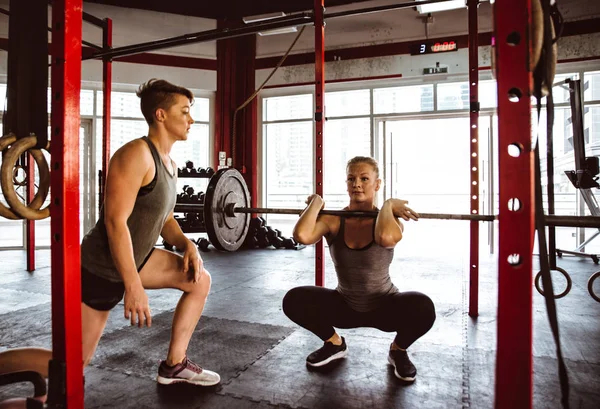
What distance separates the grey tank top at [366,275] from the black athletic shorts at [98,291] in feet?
3.08

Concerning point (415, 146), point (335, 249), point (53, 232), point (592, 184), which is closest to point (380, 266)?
point (335, 249)

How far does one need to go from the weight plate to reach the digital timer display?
440cm

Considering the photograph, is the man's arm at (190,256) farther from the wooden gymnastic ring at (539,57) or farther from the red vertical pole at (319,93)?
the wooden gymnastic ring at (539,57)

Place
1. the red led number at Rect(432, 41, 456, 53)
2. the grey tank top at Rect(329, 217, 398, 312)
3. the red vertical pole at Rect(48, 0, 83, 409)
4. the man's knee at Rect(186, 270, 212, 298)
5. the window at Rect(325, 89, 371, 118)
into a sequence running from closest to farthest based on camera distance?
the red vertical pole at Rect(48, 0, 83, 409)
the man's knee at Rect(186, 270, 212, 298)
the grey tank top at Rect(329, 217, 398, 312)
the red led number at Rect(432, 41, 456, 53)
the window at Rect(325, 89, 371, 118)

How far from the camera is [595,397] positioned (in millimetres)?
1532

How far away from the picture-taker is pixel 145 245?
1.53m

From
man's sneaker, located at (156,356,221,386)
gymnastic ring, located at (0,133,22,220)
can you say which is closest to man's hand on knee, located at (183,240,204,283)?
man's sneaker, located at (156,356,221,386)

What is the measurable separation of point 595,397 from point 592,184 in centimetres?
265

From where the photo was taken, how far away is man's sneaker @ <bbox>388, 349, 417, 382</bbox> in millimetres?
1672

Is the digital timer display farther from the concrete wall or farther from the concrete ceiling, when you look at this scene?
the concrete ceiling

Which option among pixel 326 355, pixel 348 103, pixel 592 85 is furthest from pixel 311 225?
pixel 592 85

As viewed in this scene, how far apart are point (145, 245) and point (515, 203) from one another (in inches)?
49.2

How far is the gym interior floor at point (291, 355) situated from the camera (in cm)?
154

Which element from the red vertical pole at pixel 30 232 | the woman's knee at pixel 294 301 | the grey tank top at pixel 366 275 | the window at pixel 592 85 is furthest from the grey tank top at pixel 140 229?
the window at pixel 592 85
